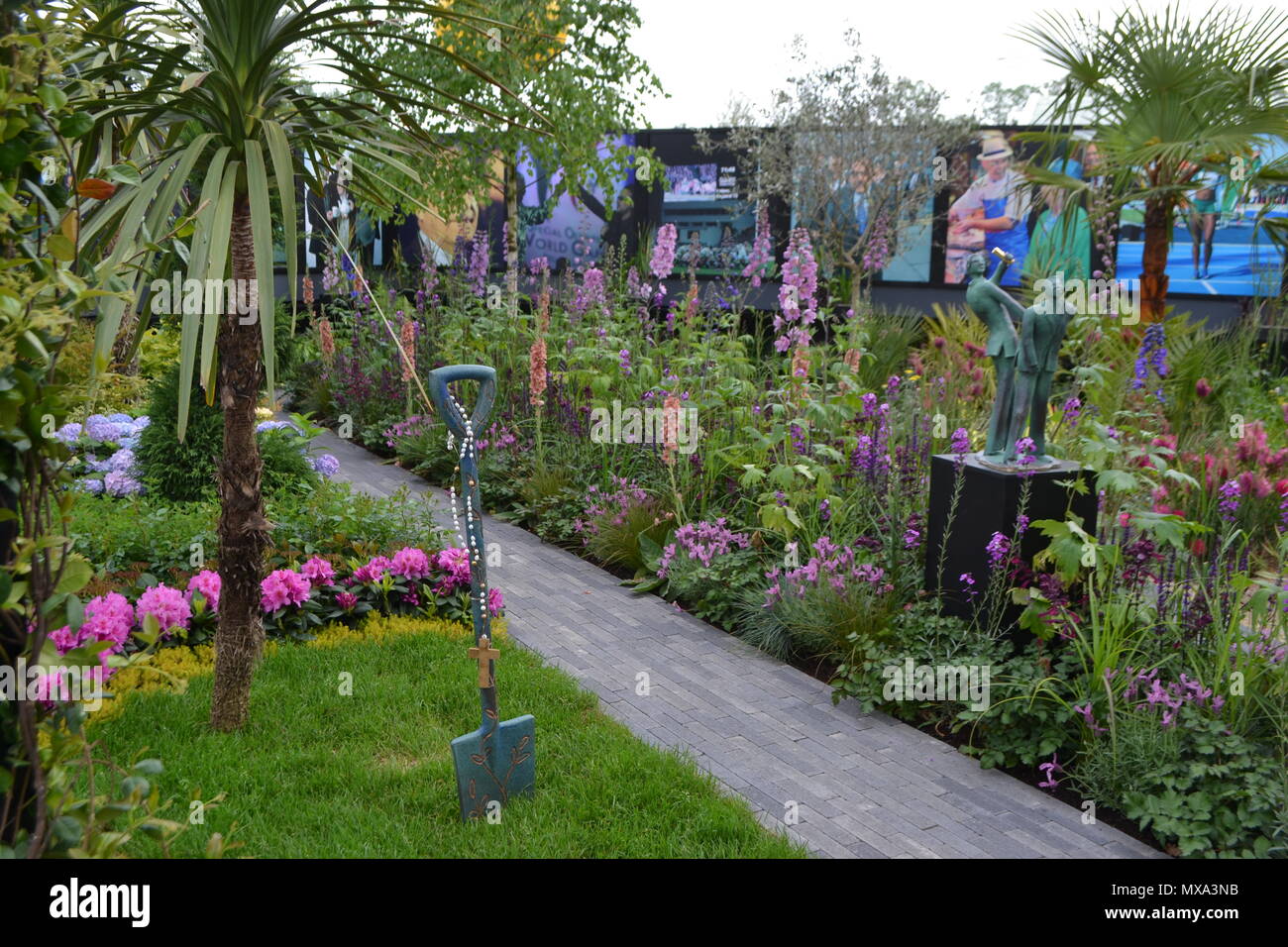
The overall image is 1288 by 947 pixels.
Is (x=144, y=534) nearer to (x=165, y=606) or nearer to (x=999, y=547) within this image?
(x=165, y=606)

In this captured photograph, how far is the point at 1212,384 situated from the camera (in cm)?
798

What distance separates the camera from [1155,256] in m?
7.99

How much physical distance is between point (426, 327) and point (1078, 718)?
26.6 feet

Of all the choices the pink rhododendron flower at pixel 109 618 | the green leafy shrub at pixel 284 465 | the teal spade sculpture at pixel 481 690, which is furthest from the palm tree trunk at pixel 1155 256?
the pink rhododendron flower at pixel 109 618

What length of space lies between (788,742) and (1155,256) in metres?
5.61

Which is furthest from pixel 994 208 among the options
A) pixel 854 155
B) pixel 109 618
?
pixel 109 618

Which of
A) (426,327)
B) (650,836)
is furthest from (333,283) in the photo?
(650,836)

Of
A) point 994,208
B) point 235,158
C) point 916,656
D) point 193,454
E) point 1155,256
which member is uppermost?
point 994,208

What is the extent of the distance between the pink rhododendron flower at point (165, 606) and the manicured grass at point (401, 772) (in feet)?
1.19

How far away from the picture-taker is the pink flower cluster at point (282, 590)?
5.06 meters

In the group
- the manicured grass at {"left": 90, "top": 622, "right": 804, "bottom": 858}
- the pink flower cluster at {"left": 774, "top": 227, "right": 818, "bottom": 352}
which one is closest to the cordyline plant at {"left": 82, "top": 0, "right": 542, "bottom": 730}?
the manicured grass at {"left": 90, "top": 622, "right": 804, "bottom": 858}

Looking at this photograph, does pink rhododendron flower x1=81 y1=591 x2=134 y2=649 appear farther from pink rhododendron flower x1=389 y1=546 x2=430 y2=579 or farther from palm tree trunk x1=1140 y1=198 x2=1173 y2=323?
palm tree trunk x1=1140 y1=198 x2=1173 y2=323

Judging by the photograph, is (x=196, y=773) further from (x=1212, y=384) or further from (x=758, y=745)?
(x=1212, y=384)
